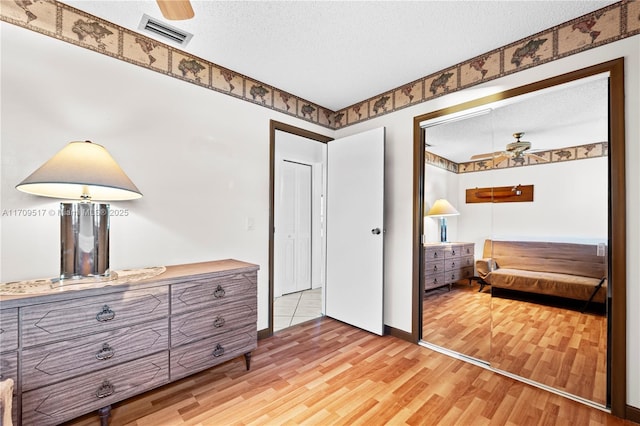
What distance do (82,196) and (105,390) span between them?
115 cm

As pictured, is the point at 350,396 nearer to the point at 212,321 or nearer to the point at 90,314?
the point at 212,321

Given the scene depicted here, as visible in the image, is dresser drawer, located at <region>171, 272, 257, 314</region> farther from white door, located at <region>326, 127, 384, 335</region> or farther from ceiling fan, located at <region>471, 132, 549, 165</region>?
ceiling fan, located at <region>471, 132, 549, 165</region>

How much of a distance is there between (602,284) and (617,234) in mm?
388

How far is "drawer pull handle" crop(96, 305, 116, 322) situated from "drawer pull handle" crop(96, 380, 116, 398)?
0.36 m

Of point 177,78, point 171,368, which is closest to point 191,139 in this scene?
point 177,78

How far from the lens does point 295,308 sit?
3.73 meters

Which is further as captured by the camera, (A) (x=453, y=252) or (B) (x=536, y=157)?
(A) (x=453, y=252)

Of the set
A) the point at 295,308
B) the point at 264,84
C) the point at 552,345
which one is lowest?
the point at 295,308

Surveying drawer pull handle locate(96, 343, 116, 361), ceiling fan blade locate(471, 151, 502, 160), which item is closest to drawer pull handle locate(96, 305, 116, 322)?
drawer pull handle locate(96, 343, 116, 361)

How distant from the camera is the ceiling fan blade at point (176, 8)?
4.24ft

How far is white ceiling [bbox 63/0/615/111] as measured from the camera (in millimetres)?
1747

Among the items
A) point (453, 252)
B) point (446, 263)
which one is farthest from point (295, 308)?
point (453, 252)

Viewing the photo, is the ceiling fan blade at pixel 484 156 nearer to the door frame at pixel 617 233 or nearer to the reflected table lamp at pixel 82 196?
the door frame at pixel 617 233

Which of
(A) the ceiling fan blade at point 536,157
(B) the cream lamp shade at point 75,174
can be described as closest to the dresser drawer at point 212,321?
(B) the cream lamp shade at point 75,174
